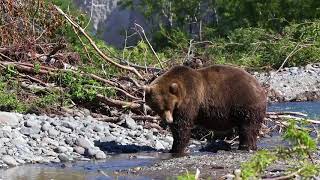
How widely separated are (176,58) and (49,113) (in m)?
3.83

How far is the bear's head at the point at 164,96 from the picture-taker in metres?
10.3

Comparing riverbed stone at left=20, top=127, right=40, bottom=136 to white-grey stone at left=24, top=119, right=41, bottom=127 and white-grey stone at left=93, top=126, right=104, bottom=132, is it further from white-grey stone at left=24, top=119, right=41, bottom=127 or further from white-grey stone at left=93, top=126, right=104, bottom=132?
white-grey stone at left=93, top=126, right=104, bottom=132

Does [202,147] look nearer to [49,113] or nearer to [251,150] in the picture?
[251,150]

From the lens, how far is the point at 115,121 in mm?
13055

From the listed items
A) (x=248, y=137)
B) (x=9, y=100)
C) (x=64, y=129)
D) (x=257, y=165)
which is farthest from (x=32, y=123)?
(x=257, y=165)

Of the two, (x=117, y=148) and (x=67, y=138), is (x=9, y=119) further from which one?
(x=117, y=148)

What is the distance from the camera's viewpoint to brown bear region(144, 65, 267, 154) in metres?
10.5

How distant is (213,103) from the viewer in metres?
10.8

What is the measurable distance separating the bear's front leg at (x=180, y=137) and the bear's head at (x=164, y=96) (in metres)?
0.29

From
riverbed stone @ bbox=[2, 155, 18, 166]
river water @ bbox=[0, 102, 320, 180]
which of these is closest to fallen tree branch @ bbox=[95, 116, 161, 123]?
river water @ bbox=[0, 102, 320, 180]

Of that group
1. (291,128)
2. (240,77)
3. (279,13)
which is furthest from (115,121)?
(279,13)

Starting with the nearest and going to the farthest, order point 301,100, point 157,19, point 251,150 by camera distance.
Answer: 1. point 251,150
2. point 301,100
3. point 157,19

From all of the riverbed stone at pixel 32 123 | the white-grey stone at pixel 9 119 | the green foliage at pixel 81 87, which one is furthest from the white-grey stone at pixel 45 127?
the green foliage at pixel 81 87

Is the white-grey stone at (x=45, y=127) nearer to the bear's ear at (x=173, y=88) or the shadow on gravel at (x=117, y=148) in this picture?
the shadow on gravel at (x=117, y=148)
